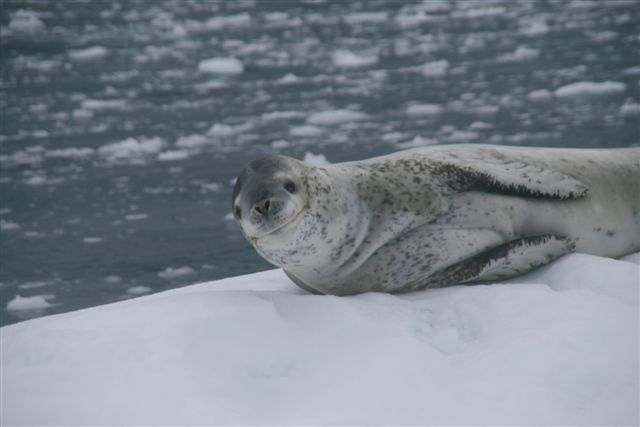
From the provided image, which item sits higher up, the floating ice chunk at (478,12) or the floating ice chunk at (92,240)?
the floating ice chunk at (92,240)

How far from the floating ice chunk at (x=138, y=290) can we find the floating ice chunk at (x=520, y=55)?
7.93m

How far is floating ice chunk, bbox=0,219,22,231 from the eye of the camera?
6.51 metres

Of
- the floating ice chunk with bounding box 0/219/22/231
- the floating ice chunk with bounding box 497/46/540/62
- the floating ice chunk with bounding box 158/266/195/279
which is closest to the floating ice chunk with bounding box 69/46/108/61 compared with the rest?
the floating ice chunk with bounding box 497/46/540/62

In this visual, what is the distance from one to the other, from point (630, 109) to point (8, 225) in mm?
5766

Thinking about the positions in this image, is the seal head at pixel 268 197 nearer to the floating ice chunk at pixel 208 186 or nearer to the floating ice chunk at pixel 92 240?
the floating ice chunk at pixel 92 240

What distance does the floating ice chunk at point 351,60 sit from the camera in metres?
13.0

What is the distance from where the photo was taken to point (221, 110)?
35.1 feet

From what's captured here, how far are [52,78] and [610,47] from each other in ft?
25.7

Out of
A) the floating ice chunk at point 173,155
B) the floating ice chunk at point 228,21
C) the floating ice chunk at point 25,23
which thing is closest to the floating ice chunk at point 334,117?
the floating ice chunk at point 173,155

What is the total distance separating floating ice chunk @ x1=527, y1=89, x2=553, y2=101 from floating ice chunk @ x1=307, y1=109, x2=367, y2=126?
1823 millimetres

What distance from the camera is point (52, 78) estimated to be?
43.5ft

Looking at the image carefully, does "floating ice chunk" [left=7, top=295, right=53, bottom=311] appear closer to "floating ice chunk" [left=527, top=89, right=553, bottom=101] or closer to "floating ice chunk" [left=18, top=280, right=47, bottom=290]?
"floating ice chunk" [left=18, top=280, right=47, bottom=290]

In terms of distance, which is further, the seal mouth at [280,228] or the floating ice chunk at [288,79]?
the floating ice chunk at [288,79]

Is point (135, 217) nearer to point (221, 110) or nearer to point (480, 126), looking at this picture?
point (480, 126)
